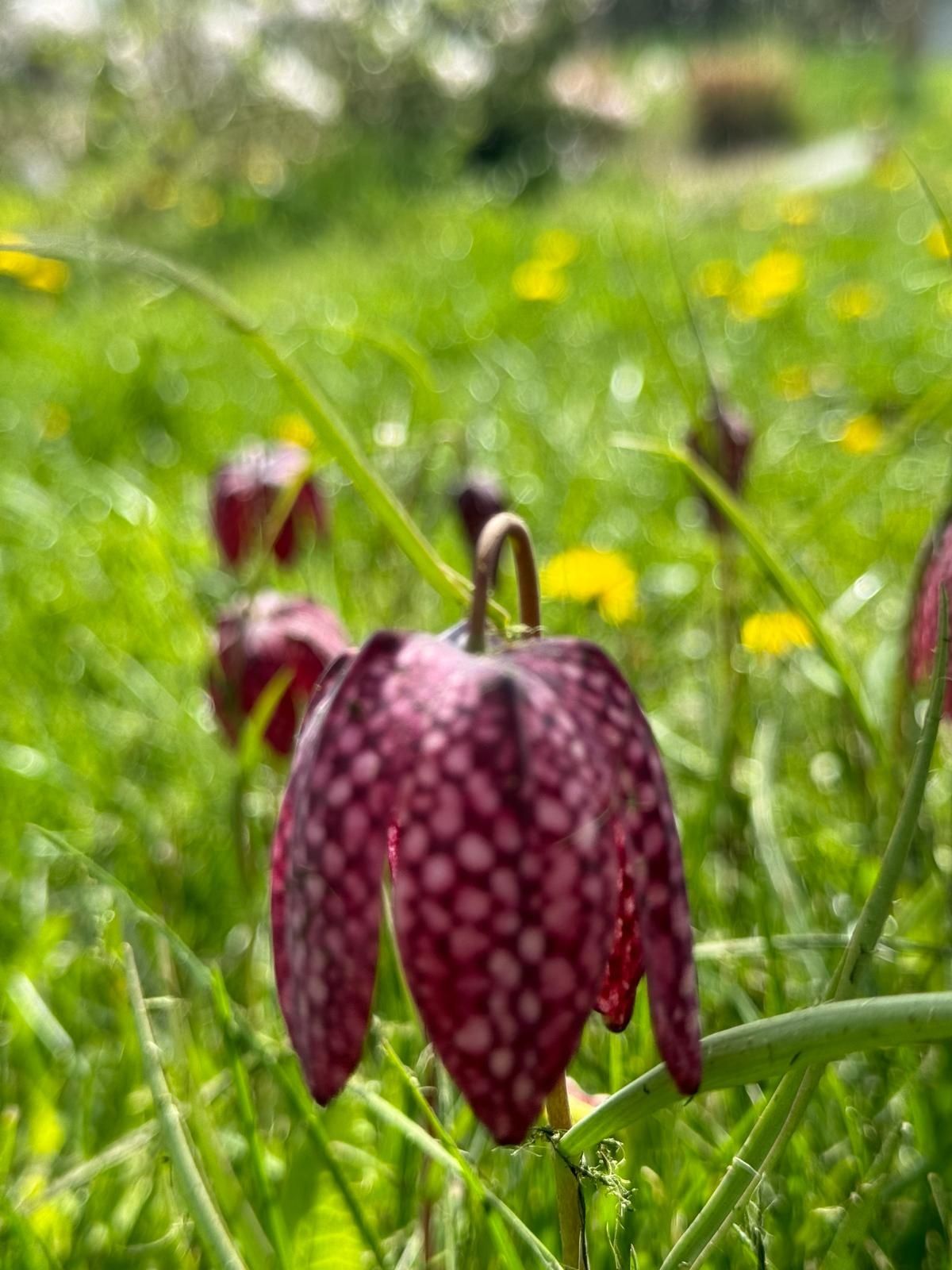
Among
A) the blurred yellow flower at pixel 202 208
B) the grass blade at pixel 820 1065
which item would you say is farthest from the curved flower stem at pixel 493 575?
the blurred yellow flower at pixel 202 208

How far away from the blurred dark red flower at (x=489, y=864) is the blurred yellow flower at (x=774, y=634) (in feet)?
2.82

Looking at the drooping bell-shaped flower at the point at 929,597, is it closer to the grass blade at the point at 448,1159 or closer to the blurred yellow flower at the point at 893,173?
the grass blade at the point at 448,1159

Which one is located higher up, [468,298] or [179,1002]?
[468,298]

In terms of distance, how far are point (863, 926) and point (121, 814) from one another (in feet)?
3.61

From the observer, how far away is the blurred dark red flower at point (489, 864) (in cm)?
48

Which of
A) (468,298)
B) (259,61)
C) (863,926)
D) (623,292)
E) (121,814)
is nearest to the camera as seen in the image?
(863,926)

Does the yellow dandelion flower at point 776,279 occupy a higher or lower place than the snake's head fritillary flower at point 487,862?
higher

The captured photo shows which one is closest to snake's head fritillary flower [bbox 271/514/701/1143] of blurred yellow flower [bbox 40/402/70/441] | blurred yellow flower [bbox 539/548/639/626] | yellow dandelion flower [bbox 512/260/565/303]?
blurred yellow flower [bbox 539/548/639/626]

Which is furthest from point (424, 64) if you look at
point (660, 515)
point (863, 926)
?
point (863, 926)

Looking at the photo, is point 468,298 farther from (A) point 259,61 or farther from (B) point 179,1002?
(A) point 259,61

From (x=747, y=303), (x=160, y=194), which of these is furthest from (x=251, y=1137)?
(x=160, y=194)

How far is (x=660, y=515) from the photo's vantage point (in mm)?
2318

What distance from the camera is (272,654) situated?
114cm

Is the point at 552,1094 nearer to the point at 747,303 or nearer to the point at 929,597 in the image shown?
the point at 929,597
